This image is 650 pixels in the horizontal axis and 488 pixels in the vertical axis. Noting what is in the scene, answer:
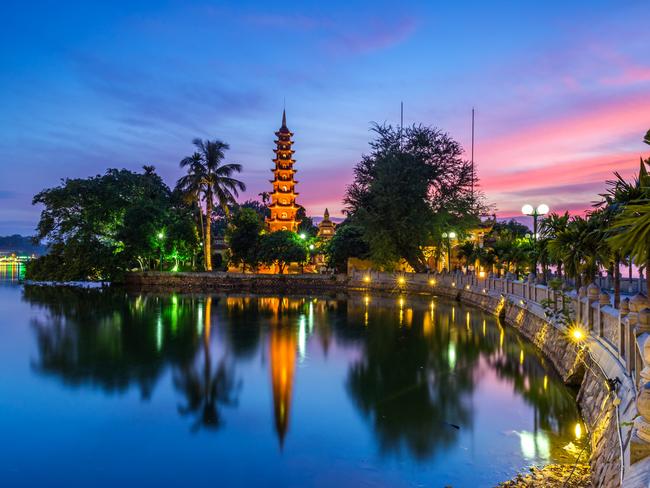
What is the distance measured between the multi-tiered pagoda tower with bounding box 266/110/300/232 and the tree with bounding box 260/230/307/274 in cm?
1166

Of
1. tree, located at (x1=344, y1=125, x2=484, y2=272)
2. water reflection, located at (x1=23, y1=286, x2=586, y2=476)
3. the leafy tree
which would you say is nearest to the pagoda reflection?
water reflection, located at (x1=23, y1=286, x2=586, y2=476)

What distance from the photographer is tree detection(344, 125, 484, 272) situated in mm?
39875

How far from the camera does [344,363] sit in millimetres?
16844

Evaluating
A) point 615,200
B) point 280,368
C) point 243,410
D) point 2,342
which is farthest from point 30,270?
point 615,200

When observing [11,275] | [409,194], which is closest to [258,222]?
[409,194]

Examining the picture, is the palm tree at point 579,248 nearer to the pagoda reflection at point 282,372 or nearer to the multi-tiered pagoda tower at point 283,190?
the pagoda reflection at point 282,372

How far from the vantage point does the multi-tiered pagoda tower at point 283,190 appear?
6462 cm

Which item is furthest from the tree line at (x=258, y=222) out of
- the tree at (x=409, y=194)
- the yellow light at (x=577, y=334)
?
the yellow light at (x=577, y=334)

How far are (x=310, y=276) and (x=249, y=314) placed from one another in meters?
20.7

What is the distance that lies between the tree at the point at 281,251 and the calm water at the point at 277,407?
Result: 27846mm

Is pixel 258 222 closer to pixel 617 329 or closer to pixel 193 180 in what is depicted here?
pixel 193 180

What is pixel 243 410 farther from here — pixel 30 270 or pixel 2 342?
pixel 30 270

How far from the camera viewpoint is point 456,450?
29.7 ft

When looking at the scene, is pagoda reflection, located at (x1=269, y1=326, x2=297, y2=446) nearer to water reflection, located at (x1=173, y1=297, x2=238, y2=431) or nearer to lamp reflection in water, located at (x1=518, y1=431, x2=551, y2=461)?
water reflection, located at (x1=173, y1=297, x2=238, y2=431)
